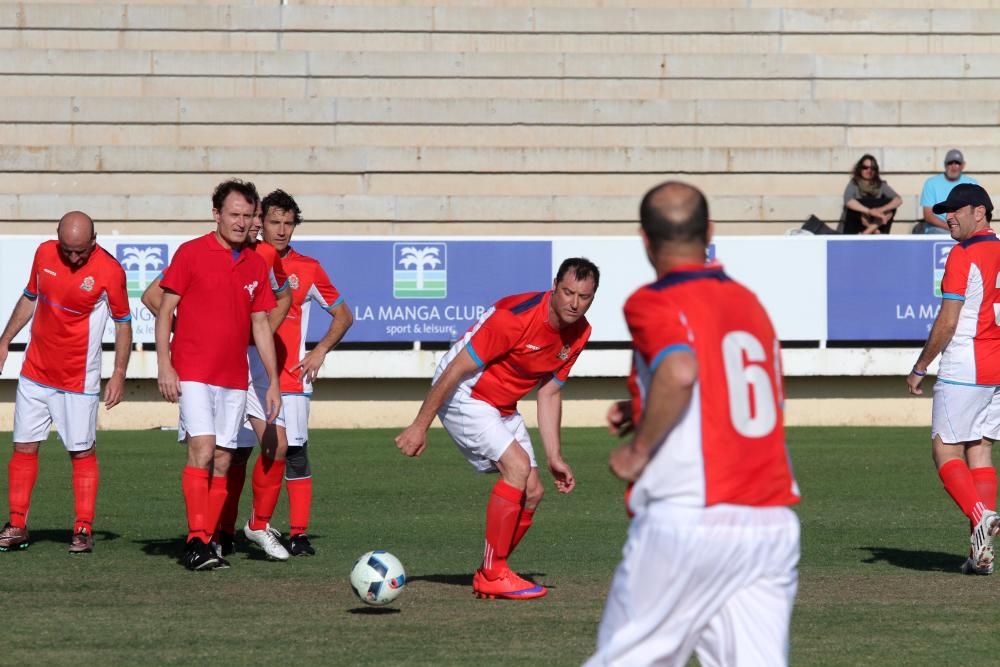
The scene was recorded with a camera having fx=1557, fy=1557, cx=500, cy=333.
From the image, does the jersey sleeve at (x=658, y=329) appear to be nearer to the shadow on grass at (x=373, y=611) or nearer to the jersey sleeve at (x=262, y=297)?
the shadow on grass at (x=373, y=611)

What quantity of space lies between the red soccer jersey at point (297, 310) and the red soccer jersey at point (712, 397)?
19.8ft

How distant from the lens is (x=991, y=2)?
2567 cm

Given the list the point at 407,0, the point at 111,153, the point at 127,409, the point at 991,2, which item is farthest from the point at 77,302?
the point at 991,2

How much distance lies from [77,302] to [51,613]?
2888 millimetres

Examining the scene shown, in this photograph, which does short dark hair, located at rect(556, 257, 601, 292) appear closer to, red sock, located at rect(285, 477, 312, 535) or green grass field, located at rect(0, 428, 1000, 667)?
green grass field, located at rect(0, 428, 1000, 667)

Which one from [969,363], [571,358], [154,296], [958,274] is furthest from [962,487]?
[154,296]

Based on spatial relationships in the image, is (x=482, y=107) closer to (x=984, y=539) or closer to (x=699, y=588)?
(x=984, y=539)

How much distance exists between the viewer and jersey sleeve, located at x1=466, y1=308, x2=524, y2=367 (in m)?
8.14

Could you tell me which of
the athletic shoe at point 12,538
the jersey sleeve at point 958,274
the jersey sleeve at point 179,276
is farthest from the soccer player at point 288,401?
the jersey sleeve at point 958,274

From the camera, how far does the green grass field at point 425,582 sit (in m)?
6.82

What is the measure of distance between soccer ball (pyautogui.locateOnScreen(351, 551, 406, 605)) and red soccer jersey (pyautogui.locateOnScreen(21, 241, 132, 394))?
124 inches

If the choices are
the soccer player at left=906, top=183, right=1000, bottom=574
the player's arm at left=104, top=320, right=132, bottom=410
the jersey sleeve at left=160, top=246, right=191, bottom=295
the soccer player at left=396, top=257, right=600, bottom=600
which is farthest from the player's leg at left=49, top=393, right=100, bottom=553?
the soccer player at left=906, top=183, right=1000, bottom=574

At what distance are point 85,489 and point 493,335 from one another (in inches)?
133

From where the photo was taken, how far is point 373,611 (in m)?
7.73
